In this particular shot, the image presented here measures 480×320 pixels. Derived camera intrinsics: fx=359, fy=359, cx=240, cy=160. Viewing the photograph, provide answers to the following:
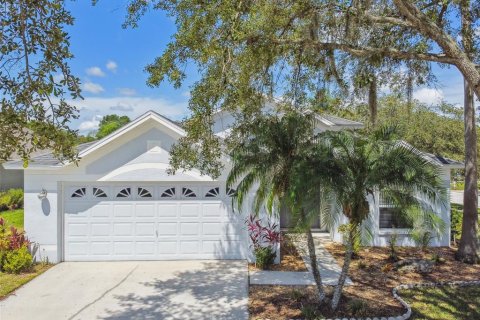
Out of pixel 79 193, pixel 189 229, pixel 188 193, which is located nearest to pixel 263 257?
pixel 189 229

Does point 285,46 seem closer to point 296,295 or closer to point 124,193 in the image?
point 296,295

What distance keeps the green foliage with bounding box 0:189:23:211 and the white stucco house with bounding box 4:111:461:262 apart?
11917 mm

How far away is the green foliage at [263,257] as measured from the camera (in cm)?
1127

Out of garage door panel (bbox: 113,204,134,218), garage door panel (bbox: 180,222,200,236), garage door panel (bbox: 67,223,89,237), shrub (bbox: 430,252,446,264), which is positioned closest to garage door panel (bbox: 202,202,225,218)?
garage door panel (bbox: 180,222,200,236)

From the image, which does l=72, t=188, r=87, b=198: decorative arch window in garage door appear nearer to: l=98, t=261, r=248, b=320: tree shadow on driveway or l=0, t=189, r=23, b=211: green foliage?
l=98, t=261, r=248, b=320: tree shadow on driveway

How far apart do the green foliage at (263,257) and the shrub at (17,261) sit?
7052mm

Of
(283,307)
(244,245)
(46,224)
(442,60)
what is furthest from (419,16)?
(46,224)

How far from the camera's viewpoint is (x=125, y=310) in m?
8.38

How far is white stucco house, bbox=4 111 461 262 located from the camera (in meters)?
11.8

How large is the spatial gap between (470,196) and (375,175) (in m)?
7.40

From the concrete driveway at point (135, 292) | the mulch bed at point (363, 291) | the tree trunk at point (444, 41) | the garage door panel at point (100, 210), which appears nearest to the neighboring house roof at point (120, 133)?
the garage door panel at point (100, 210)

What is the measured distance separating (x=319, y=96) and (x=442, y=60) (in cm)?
303

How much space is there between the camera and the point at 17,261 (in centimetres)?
1084

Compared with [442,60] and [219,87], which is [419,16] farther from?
[219,87]
